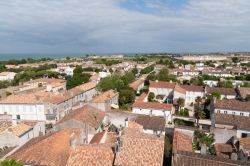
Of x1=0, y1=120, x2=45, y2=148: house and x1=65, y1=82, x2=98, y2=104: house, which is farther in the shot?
x1=65, y1=82, x2=98, y2=104: house

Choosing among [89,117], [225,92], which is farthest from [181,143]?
[225,92]

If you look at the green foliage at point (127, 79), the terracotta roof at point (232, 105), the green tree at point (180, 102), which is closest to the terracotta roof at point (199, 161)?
the terracotta roof at point (232, 105)

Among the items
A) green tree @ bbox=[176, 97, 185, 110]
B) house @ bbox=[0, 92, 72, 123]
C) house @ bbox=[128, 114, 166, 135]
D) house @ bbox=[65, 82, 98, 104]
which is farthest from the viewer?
house @ bbox=[65, 82, 98, 104]

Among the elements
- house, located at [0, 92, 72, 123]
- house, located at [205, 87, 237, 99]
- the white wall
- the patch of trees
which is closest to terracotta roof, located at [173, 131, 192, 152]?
the patch of trees

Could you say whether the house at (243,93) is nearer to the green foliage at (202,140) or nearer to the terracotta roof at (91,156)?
the green foliage at (202,140)

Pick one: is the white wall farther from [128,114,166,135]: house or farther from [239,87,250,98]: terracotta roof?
[239,87,250,98]: terracotta roof

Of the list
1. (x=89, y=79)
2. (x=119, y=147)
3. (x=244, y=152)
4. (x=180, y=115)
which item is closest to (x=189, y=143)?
(x=244, y=152)
